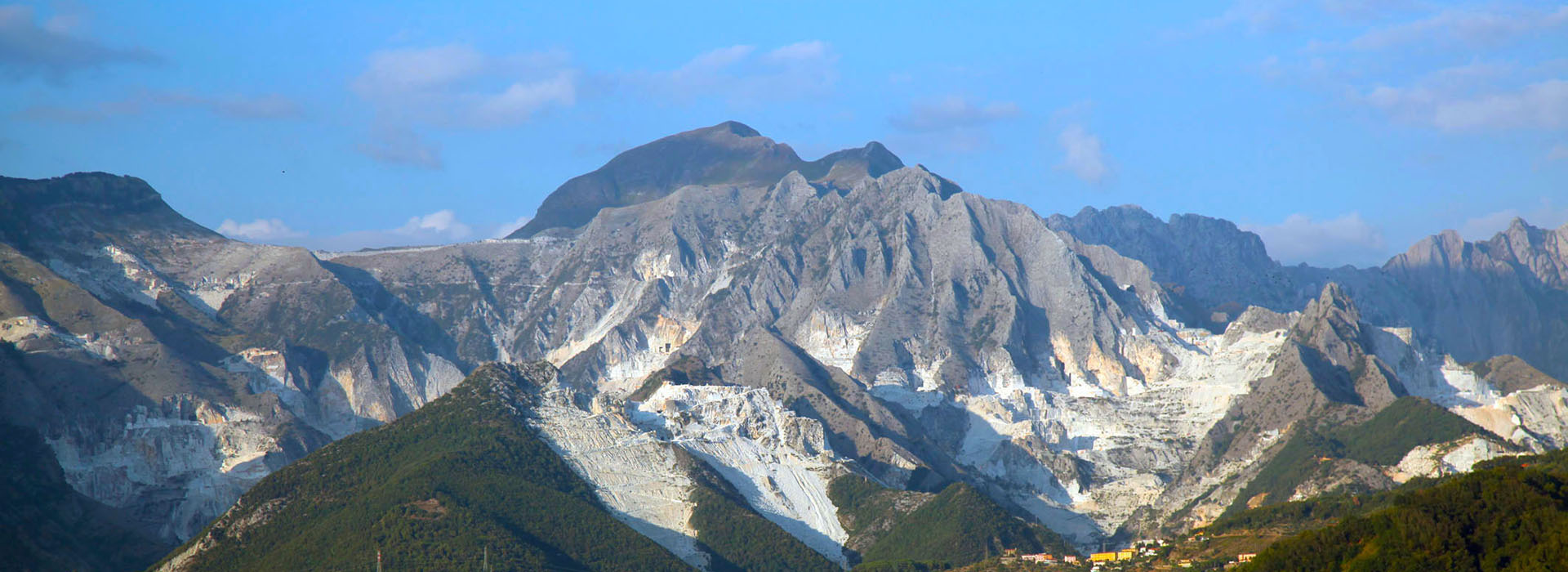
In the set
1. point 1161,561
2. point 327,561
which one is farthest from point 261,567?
point 1161,561

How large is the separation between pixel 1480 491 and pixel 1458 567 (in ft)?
36.9

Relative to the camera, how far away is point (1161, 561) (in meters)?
188

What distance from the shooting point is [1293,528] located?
195000 millimetres

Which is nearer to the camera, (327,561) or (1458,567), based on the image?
(1458,567)

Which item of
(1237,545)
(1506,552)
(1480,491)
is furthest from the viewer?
(1237,545)

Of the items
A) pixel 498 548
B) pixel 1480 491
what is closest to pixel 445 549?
pixel 498 548

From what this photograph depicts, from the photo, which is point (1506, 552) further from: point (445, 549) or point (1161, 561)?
point (445, 549)

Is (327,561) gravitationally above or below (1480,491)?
below

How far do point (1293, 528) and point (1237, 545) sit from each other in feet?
39.9

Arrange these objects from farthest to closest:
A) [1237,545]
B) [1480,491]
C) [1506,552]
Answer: [1237,545] < [1480,491] < [1506,552]

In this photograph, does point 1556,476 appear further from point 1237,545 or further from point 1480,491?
point 1237,545

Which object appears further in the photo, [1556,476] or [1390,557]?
[1556,476]

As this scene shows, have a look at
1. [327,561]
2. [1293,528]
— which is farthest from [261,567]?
[1293,528]

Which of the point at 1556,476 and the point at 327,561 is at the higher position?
the point at 1556,476
